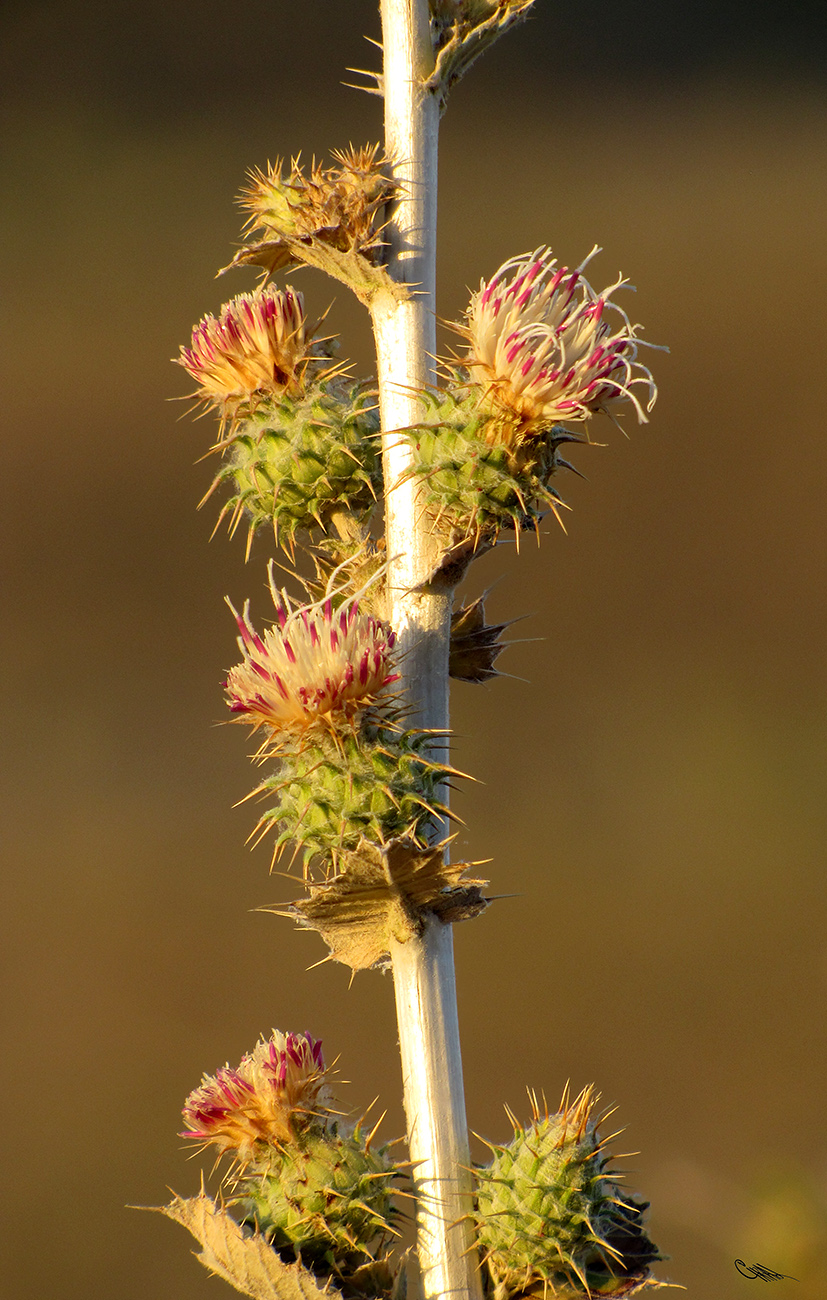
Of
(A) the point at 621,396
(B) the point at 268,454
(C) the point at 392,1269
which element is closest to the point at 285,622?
(B) the point at 268,454

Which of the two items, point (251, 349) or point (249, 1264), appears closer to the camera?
point (249, 1264)

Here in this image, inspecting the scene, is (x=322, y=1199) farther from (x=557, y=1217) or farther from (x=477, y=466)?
(x=477, y=466)

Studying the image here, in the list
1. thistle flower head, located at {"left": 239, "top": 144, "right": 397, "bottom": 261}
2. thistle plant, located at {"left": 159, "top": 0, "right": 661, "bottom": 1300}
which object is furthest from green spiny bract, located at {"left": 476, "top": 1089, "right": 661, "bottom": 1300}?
thistle flower head, located at {"left": 239, "top": 144, "right": 397, "bottom": 261}

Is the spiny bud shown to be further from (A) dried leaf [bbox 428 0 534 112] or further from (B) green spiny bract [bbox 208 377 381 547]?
(A) dried leaf [bbox 428 0 534 112]
